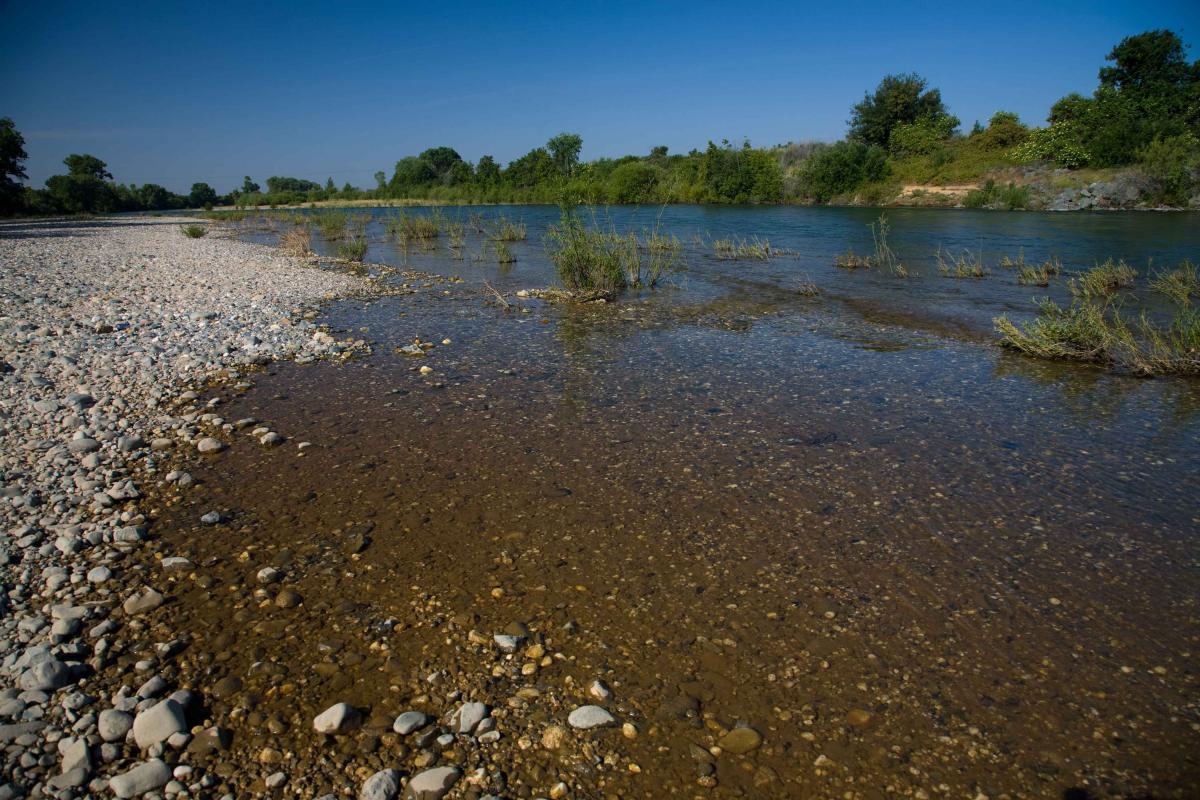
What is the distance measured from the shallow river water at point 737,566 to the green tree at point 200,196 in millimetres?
101033

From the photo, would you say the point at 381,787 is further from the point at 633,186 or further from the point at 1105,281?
the point at 633,186

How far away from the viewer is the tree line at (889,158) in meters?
43.7

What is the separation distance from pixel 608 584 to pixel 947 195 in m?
55.9

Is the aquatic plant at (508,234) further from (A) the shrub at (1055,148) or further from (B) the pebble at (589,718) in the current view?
(A) the shrub at (1055,148)

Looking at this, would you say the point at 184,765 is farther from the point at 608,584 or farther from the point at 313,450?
the point at 313,450

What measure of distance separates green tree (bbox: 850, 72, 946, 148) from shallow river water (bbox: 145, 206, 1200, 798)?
69.6 m

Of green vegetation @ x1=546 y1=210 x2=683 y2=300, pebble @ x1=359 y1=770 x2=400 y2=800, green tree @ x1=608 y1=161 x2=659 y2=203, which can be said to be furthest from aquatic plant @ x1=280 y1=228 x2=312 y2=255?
green tree @ x1=608 y1=161 x2=659 y2=203

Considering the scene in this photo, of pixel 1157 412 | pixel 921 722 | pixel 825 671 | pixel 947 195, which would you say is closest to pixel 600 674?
pixel 825 671

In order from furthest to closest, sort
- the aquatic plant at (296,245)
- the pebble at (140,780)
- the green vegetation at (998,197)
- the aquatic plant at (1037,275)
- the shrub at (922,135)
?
the shrub at (922,135) < the green vegetation at (998,197) < the aquatic plant at (296,245) < the aquatic plant at (1037,275) < the pebble at (140,780)

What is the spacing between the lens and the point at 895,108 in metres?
66.4

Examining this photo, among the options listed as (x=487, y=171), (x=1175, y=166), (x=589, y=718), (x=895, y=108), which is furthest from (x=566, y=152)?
(x=589, y=718)

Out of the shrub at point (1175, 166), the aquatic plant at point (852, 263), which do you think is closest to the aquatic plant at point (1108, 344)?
the aquatic plant at point (852, 263)

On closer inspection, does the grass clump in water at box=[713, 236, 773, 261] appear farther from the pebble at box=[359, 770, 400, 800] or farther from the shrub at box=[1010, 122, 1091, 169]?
the shrub at box=[1010, 122, 1091, 169]

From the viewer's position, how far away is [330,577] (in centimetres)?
389
